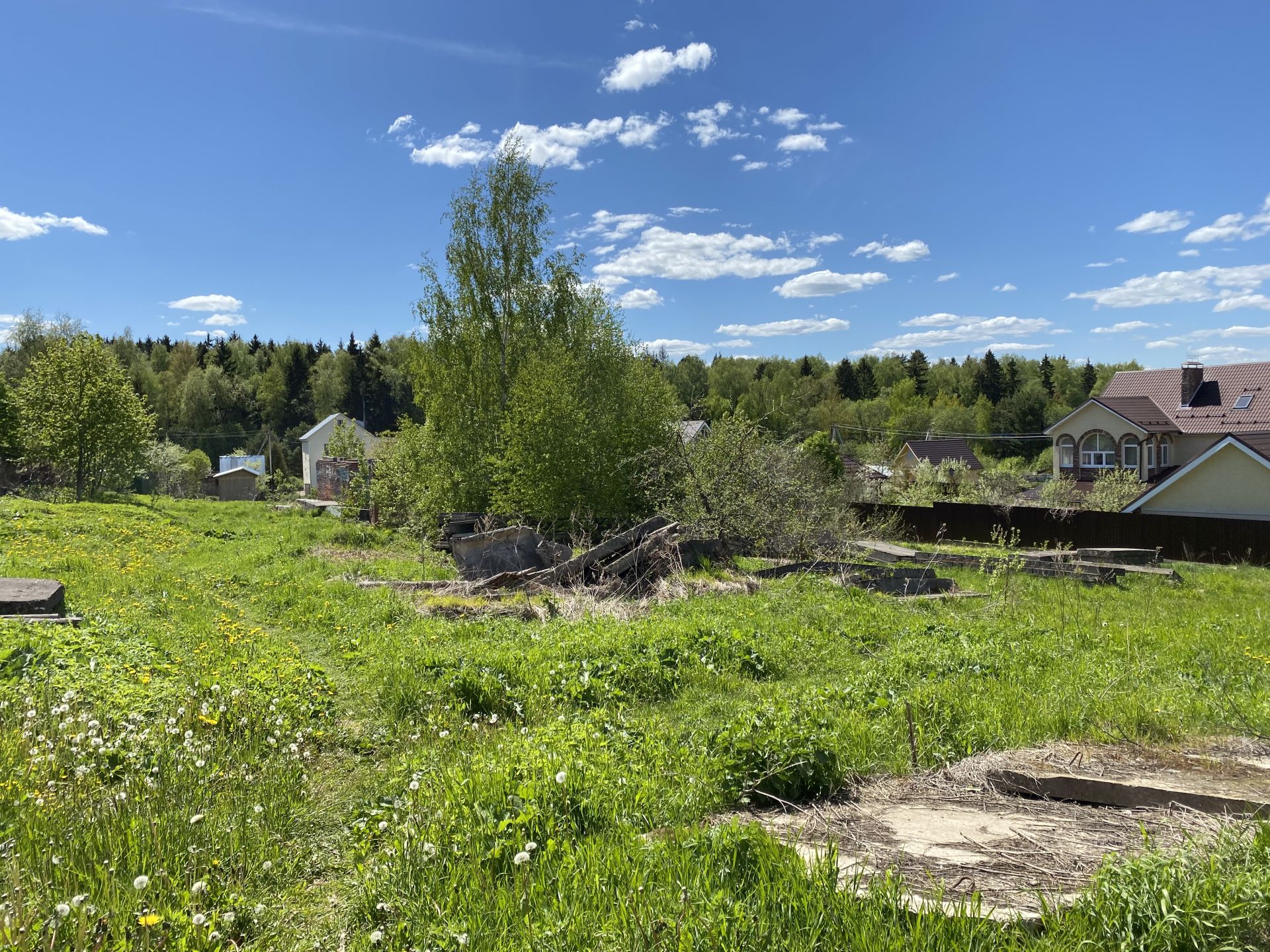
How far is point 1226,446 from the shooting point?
25.3 m

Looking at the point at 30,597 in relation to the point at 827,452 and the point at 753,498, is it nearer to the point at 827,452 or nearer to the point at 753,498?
the point at 753,498

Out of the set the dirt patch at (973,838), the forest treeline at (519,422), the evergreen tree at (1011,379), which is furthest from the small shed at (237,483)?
the evergreen tree at (1011,379)

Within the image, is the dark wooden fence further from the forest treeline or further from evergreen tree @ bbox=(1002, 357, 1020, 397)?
evergreen tree @ bbox=(1002, 357, 1020, 397)

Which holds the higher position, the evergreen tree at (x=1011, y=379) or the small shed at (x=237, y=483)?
the evergreen tree at (x=1011, y=379)

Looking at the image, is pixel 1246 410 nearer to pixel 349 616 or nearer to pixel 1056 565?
pixel 1056 565

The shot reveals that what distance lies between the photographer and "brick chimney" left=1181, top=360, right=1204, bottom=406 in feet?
132

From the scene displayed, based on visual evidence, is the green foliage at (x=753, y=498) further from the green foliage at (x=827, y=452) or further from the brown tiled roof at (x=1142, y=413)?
the brown tiled roof at (x=1142, y=413)

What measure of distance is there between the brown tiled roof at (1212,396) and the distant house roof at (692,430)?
29.3 meters

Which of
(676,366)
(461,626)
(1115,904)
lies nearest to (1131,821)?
(1115,904)

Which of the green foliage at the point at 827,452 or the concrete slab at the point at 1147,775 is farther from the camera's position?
the green foliage at the point at 827,452

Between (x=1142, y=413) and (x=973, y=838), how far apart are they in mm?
44137

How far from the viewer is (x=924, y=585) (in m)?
13.2

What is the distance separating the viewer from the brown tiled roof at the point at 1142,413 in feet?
127

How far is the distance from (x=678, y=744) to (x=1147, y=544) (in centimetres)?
2261
